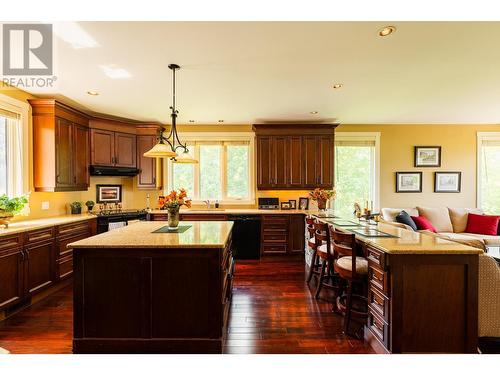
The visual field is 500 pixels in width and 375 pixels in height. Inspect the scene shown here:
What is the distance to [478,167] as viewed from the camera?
17.7 feet

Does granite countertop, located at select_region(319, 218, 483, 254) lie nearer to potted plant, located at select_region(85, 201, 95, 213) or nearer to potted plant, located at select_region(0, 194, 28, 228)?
potted plant, located at select_region(0, 194, 28, 228)

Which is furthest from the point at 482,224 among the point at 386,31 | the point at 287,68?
the point at 287,68

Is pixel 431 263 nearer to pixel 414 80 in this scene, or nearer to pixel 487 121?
pixel 414 80

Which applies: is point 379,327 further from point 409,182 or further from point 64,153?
point 64,153

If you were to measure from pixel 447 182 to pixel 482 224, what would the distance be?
1065mm

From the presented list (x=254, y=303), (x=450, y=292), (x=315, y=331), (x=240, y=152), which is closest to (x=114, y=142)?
(x=240, y=152)

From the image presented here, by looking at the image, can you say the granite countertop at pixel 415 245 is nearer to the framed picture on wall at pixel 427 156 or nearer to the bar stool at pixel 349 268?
the bar stool at pixel 349 268

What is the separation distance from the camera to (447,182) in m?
5.41

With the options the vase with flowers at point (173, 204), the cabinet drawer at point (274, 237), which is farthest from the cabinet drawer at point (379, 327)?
the cabinet drawer at point (274, 237)

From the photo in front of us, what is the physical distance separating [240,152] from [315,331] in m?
3.85

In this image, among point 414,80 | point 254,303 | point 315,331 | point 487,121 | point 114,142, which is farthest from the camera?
point 487,121

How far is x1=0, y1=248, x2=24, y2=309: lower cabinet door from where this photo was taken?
2615 millimetres

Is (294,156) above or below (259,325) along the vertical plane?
above

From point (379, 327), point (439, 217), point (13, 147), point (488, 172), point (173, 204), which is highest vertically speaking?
point (13, 147)
